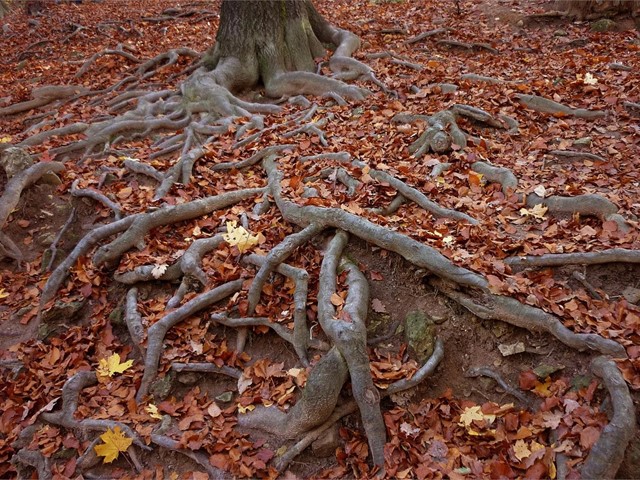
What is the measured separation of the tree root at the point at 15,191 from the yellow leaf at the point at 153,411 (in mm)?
2698

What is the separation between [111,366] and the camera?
3.78 meters

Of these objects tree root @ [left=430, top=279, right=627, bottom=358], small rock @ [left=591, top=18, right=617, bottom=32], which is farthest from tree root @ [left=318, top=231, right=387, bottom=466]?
small rock @ [left=591, top=18, right=617, bottom=32]

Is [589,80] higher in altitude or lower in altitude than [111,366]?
higher

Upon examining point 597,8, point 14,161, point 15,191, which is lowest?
point 597,8

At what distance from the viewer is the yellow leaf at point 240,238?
416 cm

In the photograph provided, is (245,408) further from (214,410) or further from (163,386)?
(163,386)

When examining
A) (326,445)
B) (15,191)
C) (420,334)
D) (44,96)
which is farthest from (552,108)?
(44,96)

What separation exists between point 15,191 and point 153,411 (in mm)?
3339

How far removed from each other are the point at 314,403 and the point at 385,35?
8843 mm

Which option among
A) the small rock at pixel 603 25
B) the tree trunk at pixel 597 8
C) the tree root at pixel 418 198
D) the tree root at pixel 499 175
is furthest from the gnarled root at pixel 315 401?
the tree trunk at pixel 597 8

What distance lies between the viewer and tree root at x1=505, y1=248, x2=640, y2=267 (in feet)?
10.8

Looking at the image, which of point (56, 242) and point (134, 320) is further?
point (56, 242)

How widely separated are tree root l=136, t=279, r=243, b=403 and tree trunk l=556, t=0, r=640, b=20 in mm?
9261

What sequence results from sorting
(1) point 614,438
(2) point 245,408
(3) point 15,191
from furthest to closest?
(3) point 15,191 → (2) point 245,408 → (1) point 614,438
